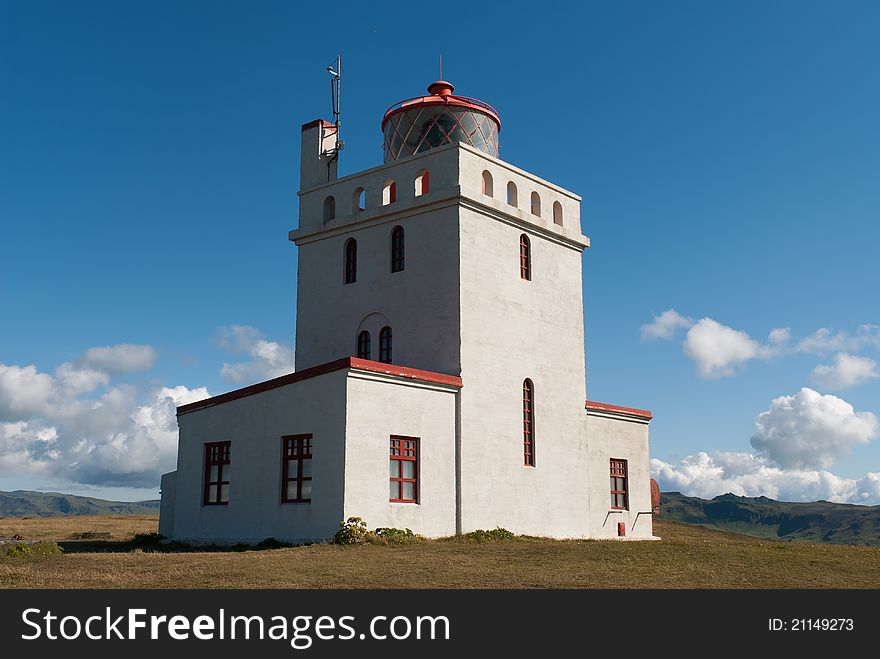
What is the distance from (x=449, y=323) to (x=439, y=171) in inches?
196

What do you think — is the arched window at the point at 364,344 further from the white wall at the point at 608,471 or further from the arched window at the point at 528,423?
the white wall at the point at 608,471

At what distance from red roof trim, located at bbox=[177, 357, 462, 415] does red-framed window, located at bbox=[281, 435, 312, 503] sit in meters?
1.68

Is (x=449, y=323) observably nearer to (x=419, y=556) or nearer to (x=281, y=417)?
(x=281, y=417)

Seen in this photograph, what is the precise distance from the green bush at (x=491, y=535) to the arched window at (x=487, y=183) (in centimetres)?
1069

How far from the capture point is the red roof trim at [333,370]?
25000mm

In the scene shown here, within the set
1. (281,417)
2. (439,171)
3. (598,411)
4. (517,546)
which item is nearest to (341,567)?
(517,546)

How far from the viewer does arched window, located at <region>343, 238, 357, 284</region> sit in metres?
31.5

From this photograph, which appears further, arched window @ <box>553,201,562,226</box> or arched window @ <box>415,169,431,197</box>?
arched window @ <box>553,201,562,226</box>

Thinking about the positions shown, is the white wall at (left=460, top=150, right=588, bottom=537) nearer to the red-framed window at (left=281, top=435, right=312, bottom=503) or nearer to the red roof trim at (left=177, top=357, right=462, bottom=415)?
the red roof trim at (left=177, top=357, right=462, bottom=415)

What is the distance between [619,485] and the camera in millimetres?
33969

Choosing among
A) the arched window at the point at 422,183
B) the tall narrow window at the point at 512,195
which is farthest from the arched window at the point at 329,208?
the tall narrow window at the point at 512,195

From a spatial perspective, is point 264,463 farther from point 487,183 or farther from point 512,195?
point 512,195

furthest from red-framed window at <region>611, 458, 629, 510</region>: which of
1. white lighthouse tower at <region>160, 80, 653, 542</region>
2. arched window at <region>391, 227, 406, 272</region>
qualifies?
arched window at <region>391, 227, 406, 272</region>
